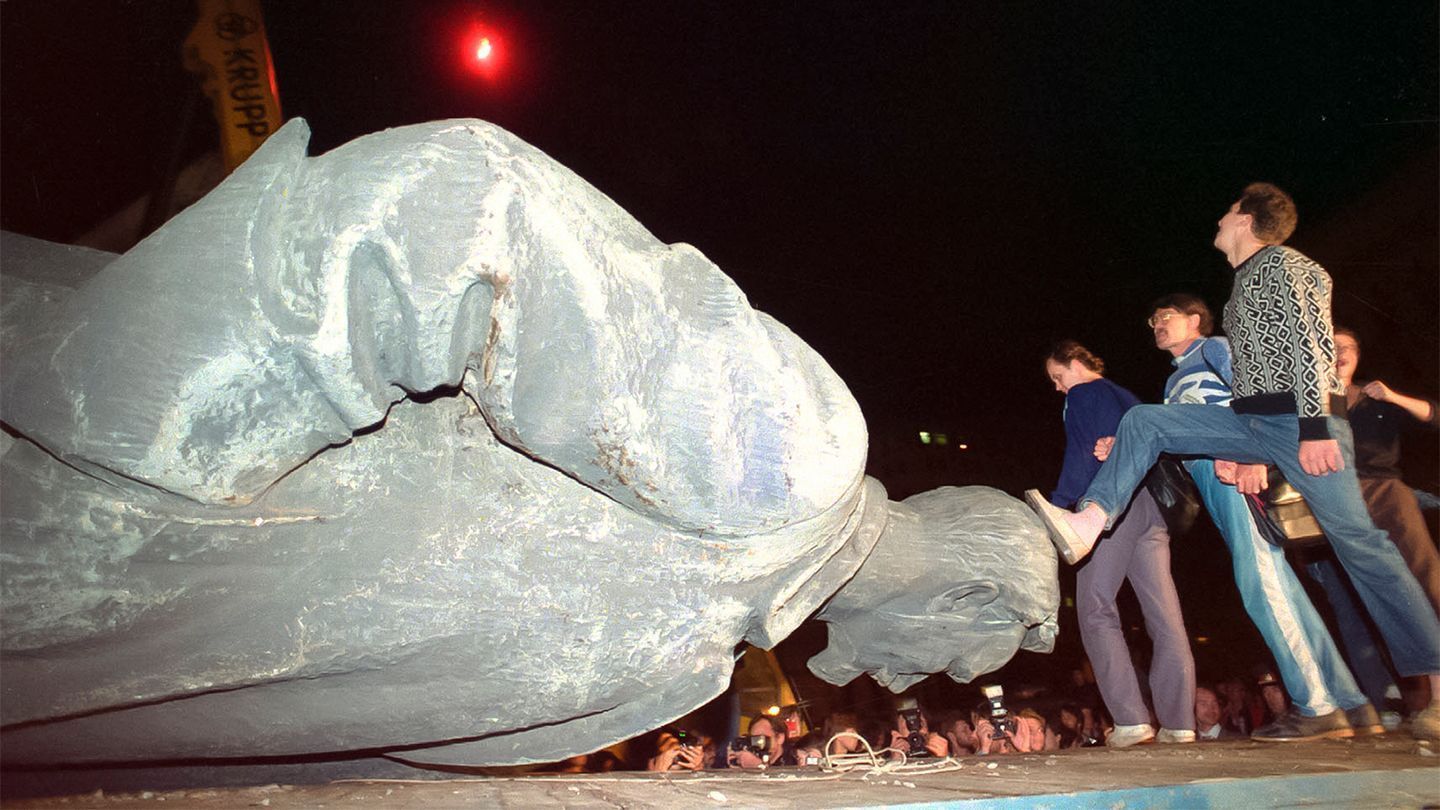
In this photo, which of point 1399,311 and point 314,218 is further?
point 1399,311

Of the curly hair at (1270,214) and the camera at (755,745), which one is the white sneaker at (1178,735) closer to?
the curly hair at (1270,214)

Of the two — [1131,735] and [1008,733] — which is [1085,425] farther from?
[1008,733]

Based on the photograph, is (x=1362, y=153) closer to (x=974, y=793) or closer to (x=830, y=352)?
(x=830, y=352)

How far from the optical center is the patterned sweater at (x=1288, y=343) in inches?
83.3

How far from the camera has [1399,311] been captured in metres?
4.21

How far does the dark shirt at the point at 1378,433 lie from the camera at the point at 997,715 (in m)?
1.29

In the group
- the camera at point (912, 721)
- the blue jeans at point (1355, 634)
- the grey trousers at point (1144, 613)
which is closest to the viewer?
the grey trousers at point (1144, 613)

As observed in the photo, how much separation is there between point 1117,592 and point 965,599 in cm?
114

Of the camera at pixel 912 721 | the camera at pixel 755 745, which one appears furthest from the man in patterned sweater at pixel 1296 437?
the camera at pixel 755 745

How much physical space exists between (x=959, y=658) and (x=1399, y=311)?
3.90m

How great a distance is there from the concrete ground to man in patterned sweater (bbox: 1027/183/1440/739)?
40 cm

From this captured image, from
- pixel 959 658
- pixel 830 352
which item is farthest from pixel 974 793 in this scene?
pixel 830 352

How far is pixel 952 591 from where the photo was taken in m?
1.53

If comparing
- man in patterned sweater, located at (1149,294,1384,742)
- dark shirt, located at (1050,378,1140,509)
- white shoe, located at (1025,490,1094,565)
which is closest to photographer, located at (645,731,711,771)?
dark shirt, located at (1050,378,1140,509)
